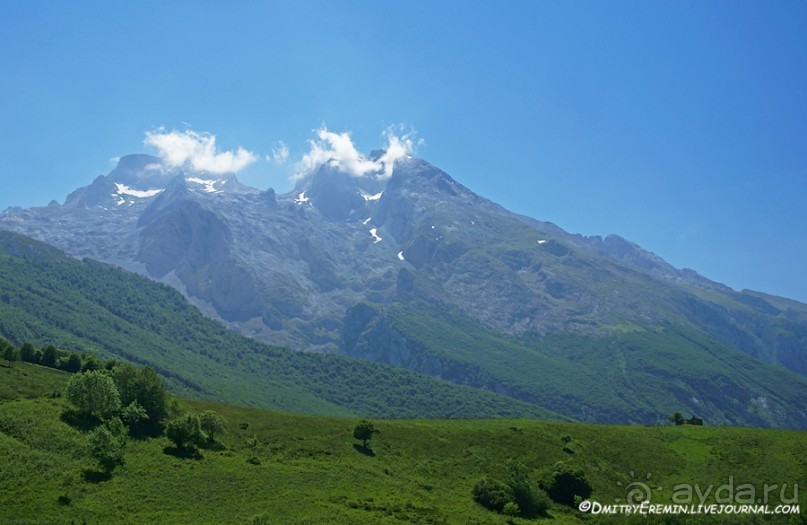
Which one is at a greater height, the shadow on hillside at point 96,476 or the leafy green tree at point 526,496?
the leafy green tree at point 526,496

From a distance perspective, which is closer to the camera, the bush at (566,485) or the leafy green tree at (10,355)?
the bush at (566,485)

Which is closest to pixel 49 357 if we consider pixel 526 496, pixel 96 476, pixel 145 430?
pixel 145 430

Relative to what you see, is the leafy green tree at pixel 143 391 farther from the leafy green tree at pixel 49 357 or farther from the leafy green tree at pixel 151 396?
the leafy green tree at pixel 49 357

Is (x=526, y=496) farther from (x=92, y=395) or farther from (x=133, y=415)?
(x=92, y=395)

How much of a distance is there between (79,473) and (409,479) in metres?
46.2

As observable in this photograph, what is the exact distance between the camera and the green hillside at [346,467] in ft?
236

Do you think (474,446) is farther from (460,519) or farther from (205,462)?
(205,462)

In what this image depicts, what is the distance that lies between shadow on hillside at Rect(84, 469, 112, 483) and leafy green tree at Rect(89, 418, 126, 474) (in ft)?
2.44

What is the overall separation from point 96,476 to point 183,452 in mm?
16116

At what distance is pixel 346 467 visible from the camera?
315 feet

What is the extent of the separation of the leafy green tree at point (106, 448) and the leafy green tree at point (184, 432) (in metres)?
7.83

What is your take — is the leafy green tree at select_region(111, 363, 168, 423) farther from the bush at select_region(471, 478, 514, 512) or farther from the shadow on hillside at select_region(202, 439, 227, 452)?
the bush at select_region(471, 478, 514, 512)

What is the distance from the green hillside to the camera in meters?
71.8

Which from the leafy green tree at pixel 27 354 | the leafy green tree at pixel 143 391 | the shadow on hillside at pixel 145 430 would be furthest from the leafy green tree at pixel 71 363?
the shadow on hillside at pixel 145 430
